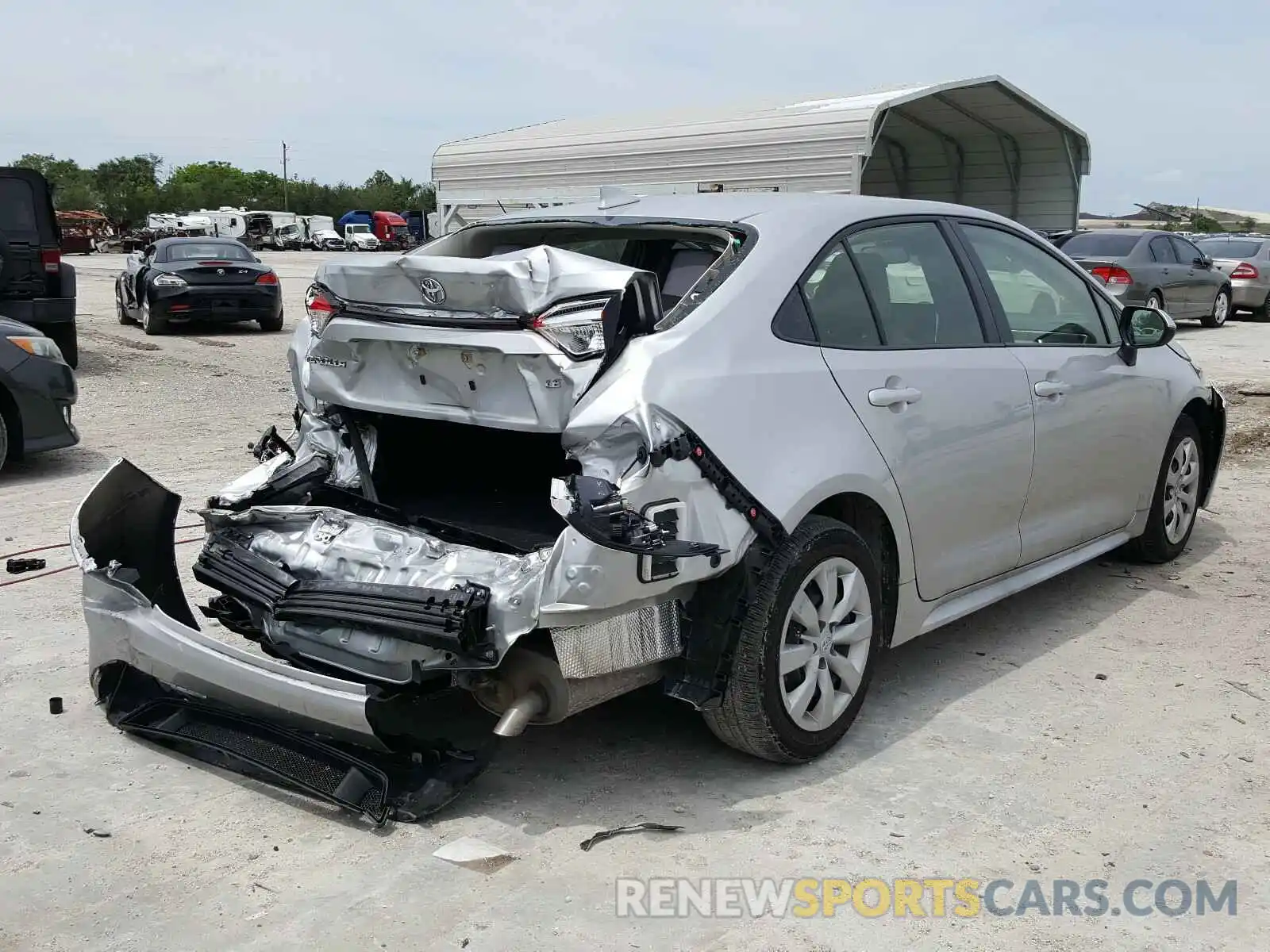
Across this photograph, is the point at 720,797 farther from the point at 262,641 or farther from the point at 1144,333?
the point at 1144,333

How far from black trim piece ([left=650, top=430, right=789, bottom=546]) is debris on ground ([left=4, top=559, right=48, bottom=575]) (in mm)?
3779

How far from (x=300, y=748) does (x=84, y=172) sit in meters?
107

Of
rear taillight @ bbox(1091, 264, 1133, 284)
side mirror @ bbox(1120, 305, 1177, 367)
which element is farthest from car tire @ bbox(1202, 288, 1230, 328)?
side mirror @ bbox(1120, 305, 1177, 367)

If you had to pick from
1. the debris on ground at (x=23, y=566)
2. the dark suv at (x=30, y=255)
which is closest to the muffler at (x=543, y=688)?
the debris on ground at (x=23, y=566)

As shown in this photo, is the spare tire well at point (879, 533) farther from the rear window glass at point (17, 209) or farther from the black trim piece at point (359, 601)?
the rear window glass at point (17, 209)

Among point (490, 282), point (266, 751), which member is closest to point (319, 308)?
point (490, 282)

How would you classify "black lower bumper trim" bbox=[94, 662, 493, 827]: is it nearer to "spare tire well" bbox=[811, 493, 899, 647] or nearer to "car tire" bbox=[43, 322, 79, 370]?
"spare tire well" bbox=[811, 493, 899, 647]

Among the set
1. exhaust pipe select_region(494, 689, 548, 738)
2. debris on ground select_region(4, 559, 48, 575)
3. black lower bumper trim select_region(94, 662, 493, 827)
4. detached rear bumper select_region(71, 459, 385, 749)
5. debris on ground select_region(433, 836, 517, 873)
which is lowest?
debris on ground select_region(433, 836, 517, 873)

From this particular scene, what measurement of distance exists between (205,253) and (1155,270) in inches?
527

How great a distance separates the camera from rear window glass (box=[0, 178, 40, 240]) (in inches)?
480

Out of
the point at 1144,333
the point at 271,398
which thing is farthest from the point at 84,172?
the point at 1144,333

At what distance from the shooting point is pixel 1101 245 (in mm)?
18062

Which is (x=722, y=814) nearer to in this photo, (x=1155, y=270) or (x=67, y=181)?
(x=1155, y=270)

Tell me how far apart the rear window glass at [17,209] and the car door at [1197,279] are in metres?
15.0
